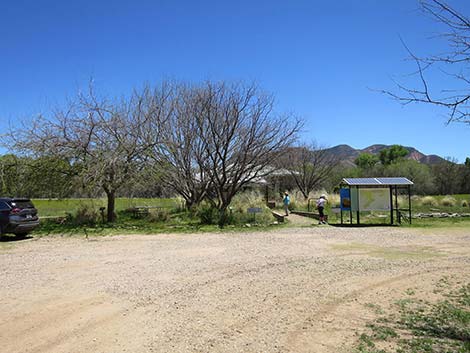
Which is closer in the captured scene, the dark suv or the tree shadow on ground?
the dark suv

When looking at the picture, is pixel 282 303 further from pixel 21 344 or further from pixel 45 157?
pixel 45 157

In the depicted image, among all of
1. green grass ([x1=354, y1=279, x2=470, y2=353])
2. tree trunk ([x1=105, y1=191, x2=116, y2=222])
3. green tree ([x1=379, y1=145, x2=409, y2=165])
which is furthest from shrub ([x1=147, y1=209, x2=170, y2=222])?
green tree ([x1=379, y1=145, x2=409, y2=165])

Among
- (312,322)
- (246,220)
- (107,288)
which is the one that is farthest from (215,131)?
(312,322)

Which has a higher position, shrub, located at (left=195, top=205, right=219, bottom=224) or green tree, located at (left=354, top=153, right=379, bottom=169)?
green tree, located at (left=354, top=153, right=379, bottom=169)

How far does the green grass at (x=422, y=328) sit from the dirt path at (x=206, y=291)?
10.5 inches

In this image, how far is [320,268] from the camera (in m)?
8.91

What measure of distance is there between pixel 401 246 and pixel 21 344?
34.7 ft

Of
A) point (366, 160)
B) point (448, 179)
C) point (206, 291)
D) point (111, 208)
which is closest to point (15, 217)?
point (111, 208)

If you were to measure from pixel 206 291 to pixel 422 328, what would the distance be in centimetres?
344

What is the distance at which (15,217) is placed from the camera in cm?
1380

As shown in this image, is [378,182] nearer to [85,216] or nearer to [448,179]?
[85,216]

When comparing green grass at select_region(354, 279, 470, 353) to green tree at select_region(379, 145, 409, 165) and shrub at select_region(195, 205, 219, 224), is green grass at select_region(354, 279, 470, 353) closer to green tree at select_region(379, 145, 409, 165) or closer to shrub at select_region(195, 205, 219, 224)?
shrub at select_region(195, 205, 219, 224)

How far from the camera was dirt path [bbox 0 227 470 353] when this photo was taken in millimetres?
4930

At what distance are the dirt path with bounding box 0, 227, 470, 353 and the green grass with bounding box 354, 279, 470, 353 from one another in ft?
0.88
